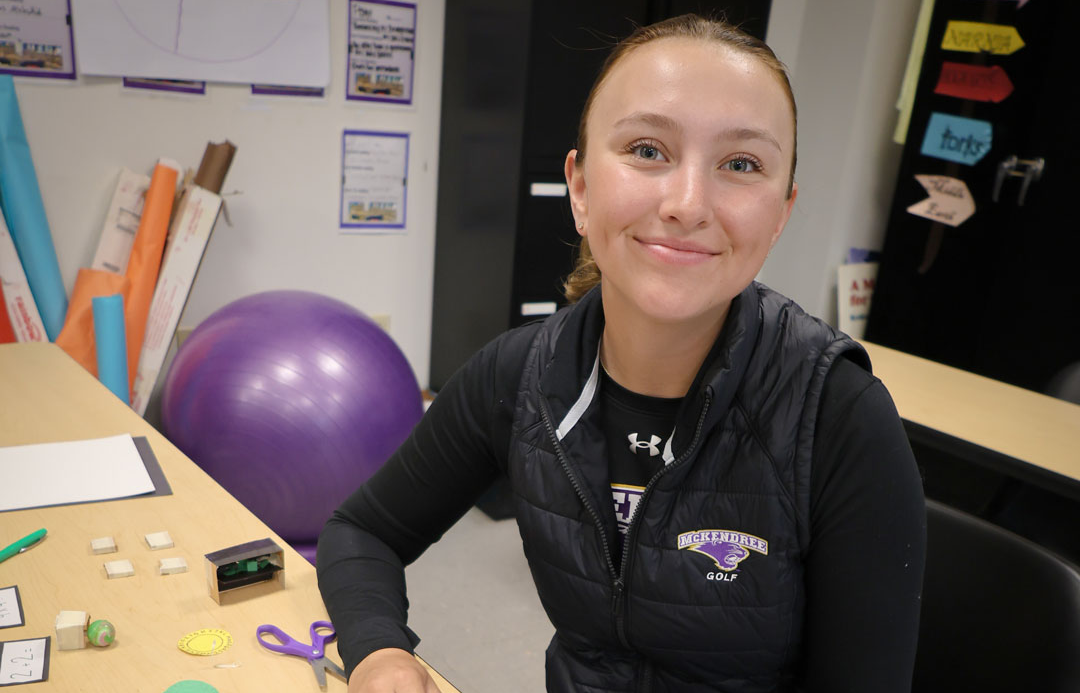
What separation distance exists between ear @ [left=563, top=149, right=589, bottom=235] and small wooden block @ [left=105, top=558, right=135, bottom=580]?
67 cm

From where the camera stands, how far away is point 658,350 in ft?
3.34

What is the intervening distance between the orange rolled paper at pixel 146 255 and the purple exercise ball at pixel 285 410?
14.1 inches

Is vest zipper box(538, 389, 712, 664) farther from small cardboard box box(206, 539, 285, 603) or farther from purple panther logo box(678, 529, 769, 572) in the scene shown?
small cardboard box box(206, 539, 285, 603)

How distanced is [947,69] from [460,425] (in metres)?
2.95

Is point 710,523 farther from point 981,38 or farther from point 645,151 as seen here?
point 981,38

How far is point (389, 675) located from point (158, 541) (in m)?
0.40

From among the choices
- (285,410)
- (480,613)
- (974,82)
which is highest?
(974,82)

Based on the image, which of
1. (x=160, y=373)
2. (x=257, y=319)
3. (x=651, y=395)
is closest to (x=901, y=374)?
(x=651, y=395)

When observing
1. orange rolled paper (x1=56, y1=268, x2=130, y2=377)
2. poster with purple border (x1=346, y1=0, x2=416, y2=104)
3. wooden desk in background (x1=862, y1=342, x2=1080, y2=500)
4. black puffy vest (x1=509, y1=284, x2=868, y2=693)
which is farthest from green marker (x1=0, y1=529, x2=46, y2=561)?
poster with purple border (x1=346, y1=0, x2=416, y2=104)

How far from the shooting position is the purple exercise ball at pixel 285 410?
6.67ft

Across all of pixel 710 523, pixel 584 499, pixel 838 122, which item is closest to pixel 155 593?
pixel 584 499

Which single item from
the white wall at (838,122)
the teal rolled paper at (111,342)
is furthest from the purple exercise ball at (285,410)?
the white wall at (838,122)

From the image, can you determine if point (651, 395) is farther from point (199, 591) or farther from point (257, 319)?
point (257, 319)

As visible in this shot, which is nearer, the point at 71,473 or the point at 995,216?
the point at 71,473
